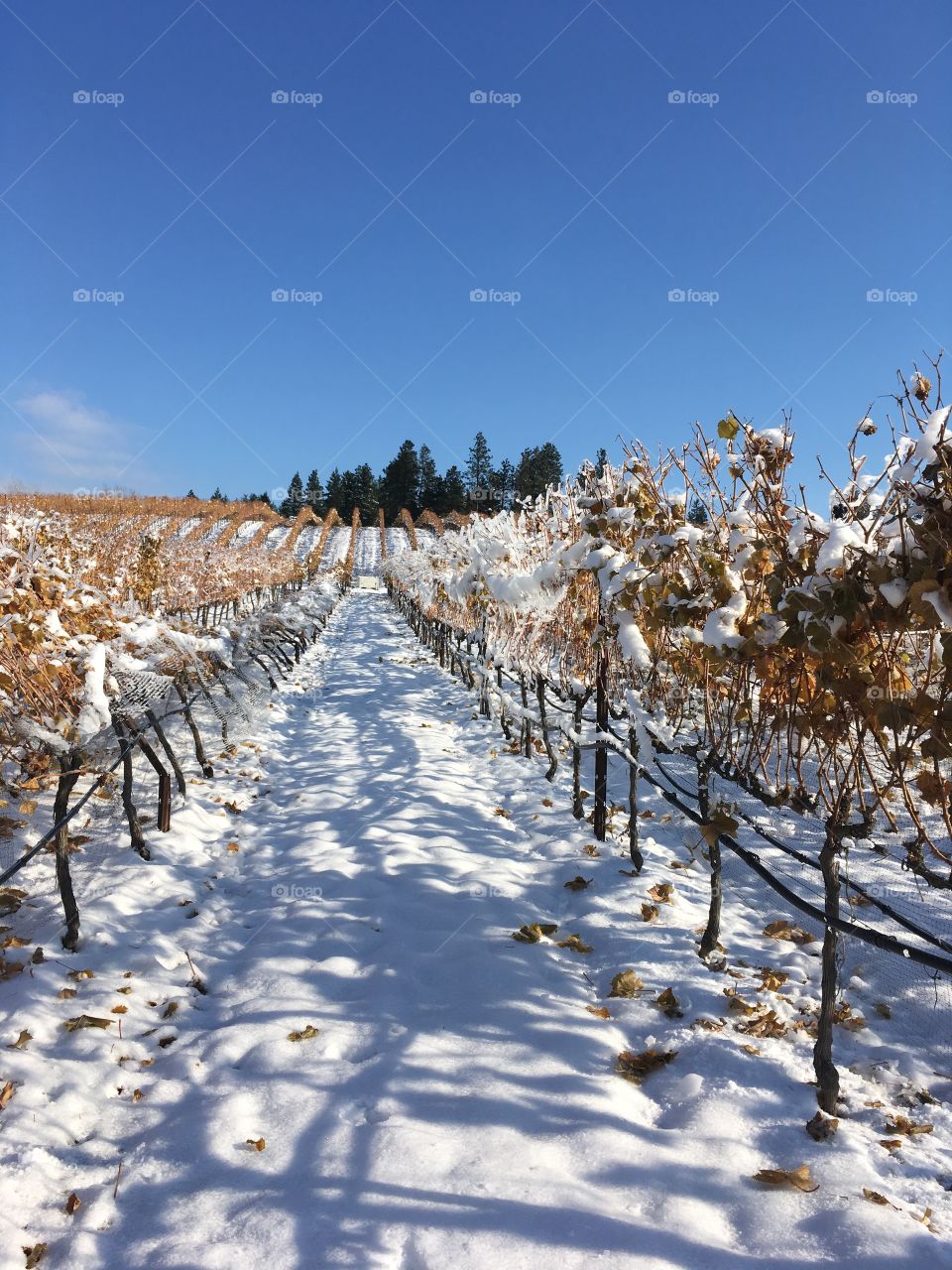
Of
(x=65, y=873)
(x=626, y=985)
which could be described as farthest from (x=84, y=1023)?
(x=626, y=985)

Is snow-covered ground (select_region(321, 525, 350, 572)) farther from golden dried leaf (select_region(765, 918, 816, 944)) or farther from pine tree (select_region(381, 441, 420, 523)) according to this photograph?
golden dried leaf (select_region(765, 918, 816, 944))

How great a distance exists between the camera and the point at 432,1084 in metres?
3.08

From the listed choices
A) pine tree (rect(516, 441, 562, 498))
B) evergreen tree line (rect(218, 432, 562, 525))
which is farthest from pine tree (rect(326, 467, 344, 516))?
pine tree (rect(516, 441, 562, 498))

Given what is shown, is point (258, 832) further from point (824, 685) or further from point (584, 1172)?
point (824, 685)

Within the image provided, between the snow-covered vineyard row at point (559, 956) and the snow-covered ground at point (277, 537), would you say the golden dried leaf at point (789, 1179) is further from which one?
the snow-covered ground at point (277, 537)

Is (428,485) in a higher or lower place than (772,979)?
higher

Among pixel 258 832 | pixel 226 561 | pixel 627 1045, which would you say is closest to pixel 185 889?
pixel 258 832

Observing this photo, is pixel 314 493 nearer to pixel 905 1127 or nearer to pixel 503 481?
pixel 503 481

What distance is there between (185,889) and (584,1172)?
3.84 meters

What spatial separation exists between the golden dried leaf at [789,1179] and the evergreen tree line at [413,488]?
221ft

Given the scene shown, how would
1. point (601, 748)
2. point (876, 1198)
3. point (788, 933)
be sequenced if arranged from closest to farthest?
point (876, 1198), point (788, 933), point (601, 748)

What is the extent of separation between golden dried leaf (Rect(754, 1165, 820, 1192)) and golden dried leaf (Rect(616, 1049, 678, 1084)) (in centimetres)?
74

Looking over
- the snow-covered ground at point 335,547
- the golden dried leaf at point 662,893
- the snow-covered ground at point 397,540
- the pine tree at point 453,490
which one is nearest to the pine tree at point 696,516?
the golden dried leaf at point 662,893

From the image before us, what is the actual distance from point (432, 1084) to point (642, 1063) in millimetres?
1054
